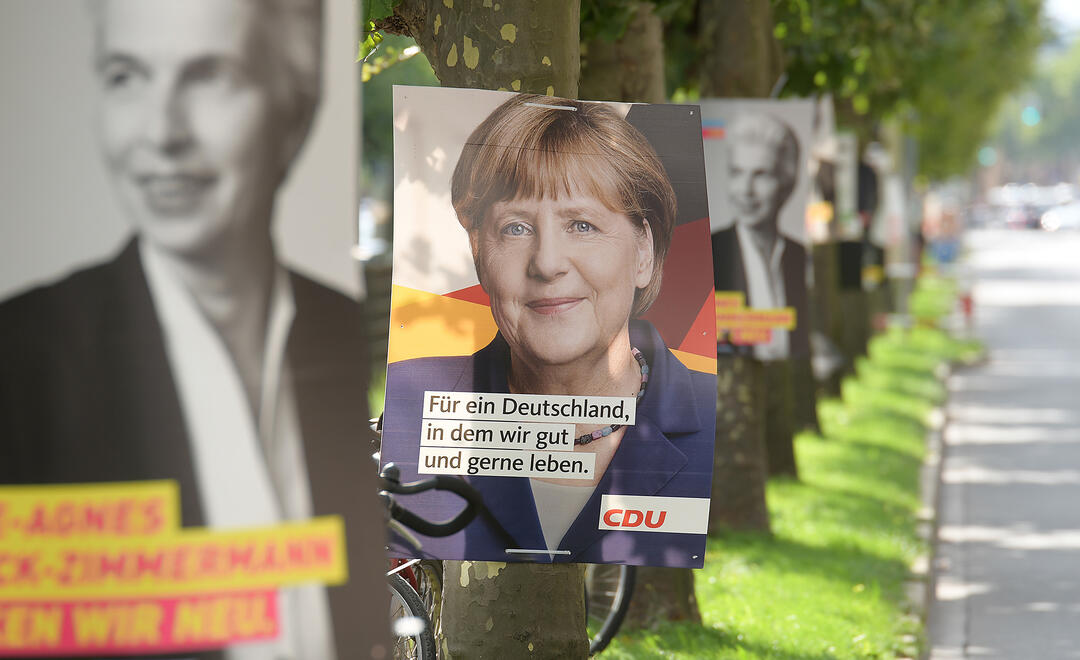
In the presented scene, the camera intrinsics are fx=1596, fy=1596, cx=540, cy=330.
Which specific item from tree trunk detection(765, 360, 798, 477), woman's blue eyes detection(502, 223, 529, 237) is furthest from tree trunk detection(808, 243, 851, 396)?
woman's blue eyes detection(502, 223, 529, 237)

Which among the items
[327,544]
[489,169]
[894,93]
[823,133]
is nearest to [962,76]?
[894,93]

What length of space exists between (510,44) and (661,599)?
313cm

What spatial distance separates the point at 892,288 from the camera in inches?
1118

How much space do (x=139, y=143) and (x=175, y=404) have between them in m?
0.45

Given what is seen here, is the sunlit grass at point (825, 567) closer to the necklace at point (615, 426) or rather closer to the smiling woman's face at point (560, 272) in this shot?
the necklace at point (615, 426)

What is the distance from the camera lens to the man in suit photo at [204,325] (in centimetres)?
270

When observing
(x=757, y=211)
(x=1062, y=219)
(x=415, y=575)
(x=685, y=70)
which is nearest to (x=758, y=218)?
(x=757, y=211)

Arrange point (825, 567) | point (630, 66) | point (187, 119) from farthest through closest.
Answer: point (825, 567) < point (630, 66) < point (187, 119)

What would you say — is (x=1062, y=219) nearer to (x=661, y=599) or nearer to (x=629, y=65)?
(x=629, y=65)

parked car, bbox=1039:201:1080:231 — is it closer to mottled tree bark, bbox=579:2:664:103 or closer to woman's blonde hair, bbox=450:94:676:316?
mottled tree bark, bbox=579:2:664:103

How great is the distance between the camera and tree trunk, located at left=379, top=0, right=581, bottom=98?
4.68 m

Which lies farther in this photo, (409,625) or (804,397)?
Result: (804,397)

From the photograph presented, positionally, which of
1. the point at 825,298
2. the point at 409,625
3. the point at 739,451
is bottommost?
the point at 409,625

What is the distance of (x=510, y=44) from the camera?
15.4 ft
